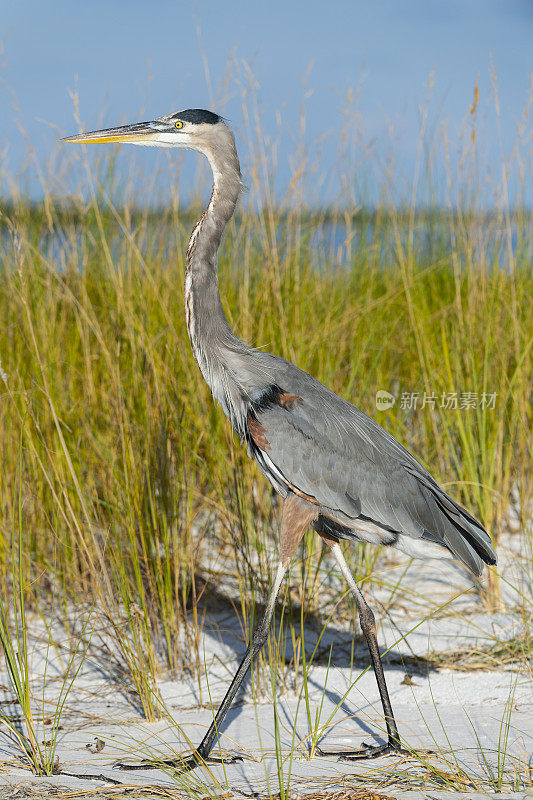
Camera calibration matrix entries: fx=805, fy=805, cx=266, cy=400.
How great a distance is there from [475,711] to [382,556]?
4.80 ft

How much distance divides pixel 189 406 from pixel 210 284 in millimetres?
975

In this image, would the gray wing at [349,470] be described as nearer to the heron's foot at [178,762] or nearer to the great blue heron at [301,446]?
the great blue heron at [301,446]

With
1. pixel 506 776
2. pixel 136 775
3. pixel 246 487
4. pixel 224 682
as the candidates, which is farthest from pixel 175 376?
pixel 506 776

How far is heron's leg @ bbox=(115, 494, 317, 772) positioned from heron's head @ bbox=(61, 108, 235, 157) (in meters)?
1.36

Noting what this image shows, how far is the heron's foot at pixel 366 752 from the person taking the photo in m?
2.67

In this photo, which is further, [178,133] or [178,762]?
[178,133]

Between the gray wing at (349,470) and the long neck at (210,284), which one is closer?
the gray wing at (349,470)

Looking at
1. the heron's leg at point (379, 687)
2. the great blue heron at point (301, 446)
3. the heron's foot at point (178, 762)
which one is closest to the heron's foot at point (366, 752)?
the heron's leg at point (379, 687)

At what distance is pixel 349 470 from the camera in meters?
2.90

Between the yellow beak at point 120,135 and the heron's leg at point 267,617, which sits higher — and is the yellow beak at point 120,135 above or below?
above

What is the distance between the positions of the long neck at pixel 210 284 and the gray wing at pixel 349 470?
23 cm

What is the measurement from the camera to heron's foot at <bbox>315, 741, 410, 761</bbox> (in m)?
2.67

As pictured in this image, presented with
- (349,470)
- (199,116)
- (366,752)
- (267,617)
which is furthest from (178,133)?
(366,752)
